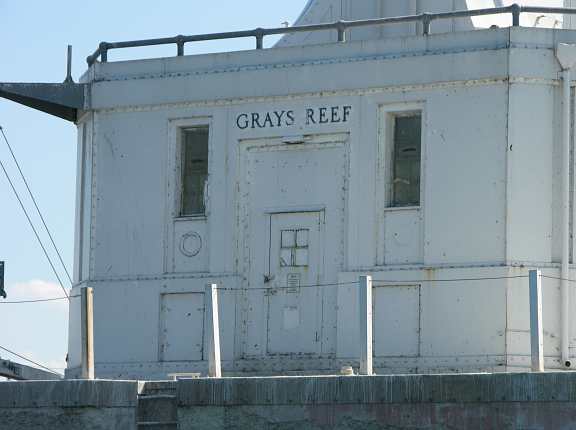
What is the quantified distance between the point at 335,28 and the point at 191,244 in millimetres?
3495

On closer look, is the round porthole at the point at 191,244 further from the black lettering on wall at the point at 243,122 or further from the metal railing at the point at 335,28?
the metal railing at the point at 335,28

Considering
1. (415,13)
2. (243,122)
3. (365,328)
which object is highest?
(415,13)

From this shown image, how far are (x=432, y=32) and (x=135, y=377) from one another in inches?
252

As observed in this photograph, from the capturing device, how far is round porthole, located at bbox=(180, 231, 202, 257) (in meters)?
21.5

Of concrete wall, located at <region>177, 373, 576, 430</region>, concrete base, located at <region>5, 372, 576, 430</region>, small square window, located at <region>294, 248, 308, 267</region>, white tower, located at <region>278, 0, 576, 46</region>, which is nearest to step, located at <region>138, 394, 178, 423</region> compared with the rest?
concrete base, located at <region>5, 372, 576, 430</region>

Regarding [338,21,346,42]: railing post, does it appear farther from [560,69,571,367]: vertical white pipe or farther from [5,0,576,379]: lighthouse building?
[560,69,571,367]: vertical white pipe

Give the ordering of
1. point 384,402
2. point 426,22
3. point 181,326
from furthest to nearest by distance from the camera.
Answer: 1. point 181,326
2. point 426,22
3. point 384,402

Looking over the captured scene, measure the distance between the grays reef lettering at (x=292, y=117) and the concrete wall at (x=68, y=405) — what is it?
218 inches

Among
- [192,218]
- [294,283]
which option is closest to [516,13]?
[294,283]

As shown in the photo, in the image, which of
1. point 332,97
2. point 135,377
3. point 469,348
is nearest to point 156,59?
point 332,97

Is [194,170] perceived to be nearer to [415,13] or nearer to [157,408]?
[415,13]

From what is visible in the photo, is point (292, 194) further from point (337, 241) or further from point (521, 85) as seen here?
point (521, 85)

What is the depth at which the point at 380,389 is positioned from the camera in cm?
1581

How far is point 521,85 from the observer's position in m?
19.9
